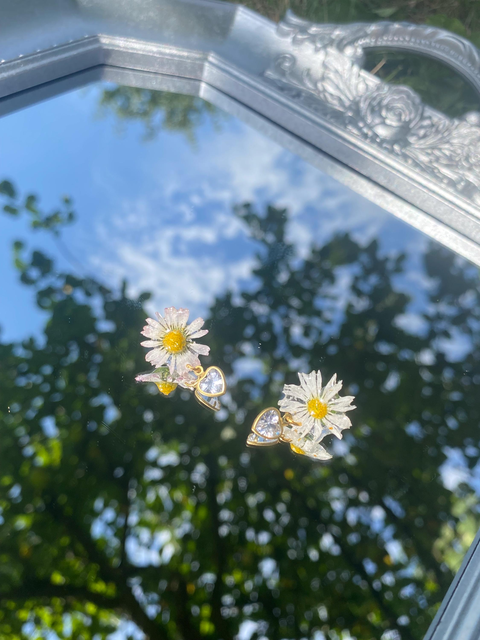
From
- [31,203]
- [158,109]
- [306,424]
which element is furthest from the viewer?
[158,109]

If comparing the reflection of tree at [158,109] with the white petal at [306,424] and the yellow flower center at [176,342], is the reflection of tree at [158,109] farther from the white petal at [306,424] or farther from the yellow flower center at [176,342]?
the white petal at [306,424]

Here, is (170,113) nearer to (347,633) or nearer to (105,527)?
(105,527)

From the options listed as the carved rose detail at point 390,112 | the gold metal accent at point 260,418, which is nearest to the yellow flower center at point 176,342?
the gold metal accent at point 260,418

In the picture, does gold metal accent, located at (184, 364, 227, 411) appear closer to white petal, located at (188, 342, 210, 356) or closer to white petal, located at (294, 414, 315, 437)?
white petal, located at (188, 342, 210, 356)

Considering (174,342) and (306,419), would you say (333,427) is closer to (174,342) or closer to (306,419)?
(306,419)

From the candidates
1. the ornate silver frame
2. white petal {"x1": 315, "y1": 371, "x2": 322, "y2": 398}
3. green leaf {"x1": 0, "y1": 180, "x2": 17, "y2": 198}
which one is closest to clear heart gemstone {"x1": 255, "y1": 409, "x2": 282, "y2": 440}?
white petal {"x1": 315, "y1": 371, "x2": 322, "y2": 398}

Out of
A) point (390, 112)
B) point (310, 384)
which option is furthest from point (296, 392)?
point (390, 112)

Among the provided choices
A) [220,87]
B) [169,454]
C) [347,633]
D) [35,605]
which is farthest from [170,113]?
[347,633]
